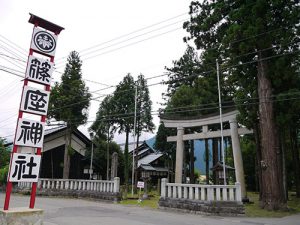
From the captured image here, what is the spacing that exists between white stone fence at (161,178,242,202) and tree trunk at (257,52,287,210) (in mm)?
2537

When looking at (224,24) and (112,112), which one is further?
(112,112)

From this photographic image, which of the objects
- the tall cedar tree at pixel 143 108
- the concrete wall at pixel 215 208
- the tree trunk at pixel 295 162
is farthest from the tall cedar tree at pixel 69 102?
the tree trunk at pixel 295 162

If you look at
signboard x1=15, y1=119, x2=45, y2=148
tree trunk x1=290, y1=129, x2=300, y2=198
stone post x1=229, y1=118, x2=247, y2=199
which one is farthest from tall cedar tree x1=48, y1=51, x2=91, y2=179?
tree trunk x1=290, y1=129, x2=300, y2=198

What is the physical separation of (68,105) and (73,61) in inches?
181

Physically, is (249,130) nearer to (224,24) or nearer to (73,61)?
(224,24)

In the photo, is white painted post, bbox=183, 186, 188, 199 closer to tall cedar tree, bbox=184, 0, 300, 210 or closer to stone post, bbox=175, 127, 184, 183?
tall cedar tree, bbox=184, 0, 300, 210

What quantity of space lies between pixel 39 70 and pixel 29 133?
144 cm

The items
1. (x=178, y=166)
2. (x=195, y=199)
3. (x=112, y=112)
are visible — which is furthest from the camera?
Answer: (x=112, y=112)

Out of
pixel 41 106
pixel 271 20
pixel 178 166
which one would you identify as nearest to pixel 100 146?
pixel 178 166

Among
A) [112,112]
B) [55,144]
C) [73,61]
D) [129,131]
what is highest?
[73,61]

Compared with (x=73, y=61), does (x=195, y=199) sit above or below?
below

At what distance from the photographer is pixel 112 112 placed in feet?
85.3

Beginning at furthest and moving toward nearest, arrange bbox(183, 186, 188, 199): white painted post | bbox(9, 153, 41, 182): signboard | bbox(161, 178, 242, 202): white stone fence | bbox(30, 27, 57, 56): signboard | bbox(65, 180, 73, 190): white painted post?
1. bbox(65, 180, 73, 190): white painted post
2. bbox(183, 186, 188, 199): white painted post
3. bbox(161, 178, 242, 202): white stone fence
4. bbox(30, 27, 57, 56): signboard
5. bbox(9, 153, 41, 182): signboard

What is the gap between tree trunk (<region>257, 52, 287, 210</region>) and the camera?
12070 mm
